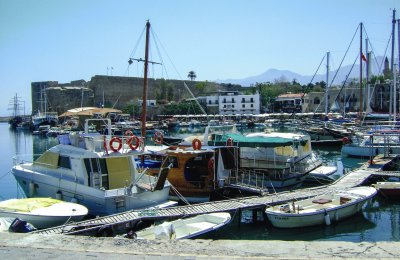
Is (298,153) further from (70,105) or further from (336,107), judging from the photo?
(70,105)

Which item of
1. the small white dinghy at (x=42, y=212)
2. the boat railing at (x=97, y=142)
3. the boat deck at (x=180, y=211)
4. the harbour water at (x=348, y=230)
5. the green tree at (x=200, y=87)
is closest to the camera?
the boat deck at (x=180, y=211)

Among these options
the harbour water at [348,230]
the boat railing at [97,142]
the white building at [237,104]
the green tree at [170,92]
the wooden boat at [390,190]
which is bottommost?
the harbour water at [348,230]

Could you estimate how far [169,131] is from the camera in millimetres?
65250

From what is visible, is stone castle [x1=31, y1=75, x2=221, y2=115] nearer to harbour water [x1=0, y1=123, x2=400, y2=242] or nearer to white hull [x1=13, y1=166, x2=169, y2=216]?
white hull [x1=13, y1=166, x2=169, y2=216]

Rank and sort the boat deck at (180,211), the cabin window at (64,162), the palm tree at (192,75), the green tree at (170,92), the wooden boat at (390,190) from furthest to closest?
1. the palm tree at (192,75)
2. the green tree at (170,92)
3. the wooden boat at (390,190)
4. the cabin window at (64,162)
5. the boat deck at (180,211)

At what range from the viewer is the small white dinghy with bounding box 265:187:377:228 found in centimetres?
1288

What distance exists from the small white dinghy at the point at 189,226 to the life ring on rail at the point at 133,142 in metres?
3.24

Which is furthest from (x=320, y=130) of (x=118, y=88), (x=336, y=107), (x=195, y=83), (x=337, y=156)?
(x=195, y=83)

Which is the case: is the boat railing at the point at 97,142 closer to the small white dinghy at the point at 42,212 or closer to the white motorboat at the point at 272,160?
the small white dinghy at the point at 42,212

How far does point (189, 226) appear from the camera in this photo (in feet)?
38.3

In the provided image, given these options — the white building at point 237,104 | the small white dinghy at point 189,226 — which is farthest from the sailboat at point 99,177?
the white building at point 237,104

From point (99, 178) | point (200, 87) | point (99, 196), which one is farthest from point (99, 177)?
point (200, 87)

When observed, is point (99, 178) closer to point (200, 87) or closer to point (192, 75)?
point (200, 87)

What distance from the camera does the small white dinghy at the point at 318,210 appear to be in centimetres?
1288
